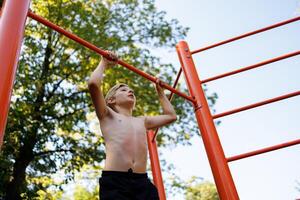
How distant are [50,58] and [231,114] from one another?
20.8 ft

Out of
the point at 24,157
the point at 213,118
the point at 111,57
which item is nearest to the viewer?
the point at 111,57

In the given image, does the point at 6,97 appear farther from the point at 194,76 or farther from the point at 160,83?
the point at 194,76

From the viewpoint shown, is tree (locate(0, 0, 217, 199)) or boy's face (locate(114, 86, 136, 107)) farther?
tree (locate(0, 0, 217, 199))

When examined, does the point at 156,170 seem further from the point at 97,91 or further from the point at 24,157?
the point at 24,157

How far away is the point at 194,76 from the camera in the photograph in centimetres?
222

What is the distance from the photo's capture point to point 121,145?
165 cm

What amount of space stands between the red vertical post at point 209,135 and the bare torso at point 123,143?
410 millimetres

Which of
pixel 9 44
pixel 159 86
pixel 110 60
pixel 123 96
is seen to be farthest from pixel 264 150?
pixel 9 44

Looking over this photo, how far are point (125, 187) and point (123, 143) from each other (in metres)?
0.26

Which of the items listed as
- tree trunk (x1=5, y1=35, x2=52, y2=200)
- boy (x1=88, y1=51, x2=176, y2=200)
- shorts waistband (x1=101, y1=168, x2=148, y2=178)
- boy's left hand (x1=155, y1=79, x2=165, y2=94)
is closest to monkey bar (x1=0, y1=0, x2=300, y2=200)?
boy's left hand (x1=155, y1=79, x2=165, y2=94)

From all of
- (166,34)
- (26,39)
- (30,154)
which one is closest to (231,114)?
(30,154)

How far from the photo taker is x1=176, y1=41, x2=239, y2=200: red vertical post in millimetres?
1714

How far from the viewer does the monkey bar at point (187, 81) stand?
1.16m

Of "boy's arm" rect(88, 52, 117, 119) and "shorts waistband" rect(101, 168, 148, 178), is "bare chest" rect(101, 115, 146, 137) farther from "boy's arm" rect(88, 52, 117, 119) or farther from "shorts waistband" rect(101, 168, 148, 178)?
"shorts waistband" rect(101, 168, 148, 178)
